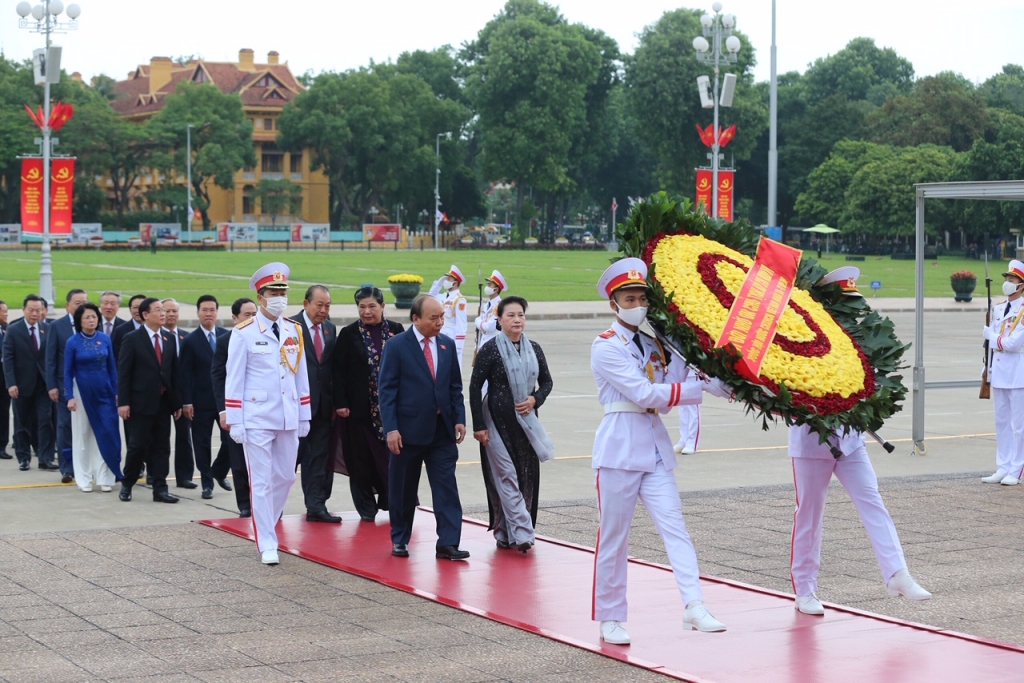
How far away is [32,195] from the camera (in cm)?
2955

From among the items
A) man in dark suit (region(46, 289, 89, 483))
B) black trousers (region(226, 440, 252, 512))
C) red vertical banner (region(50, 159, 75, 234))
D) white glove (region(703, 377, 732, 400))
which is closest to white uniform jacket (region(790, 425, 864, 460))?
white glove (region(703, 377, 732, 400))

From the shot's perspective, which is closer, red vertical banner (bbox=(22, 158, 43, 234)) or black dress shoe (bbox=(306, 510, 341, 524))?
black dress shoe (bbox=(306, 510, 341, 524))

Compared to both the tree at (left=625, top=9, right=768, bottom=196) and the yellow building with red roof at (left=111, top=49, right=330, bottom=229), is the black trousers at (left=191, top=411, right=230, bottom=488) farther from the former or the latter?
the yellow building with red roof at (left=111, top=49, right=330, bottom=229)

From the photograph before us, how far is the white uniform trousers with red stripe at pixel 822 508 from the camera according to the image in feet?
23.7

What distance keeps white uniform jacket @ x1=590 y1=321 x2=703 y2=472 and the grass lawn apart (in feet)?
93.9

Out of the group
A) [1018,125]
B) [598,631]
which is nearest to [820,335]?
[598,631]

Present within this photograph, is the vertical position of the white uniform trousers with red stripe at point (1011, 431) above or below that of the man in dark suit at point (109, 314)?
below

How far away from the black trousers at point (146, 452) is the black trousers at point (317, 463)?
159 centimetres

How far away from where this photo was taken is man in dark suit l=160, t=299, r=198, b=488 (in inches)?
→ 459

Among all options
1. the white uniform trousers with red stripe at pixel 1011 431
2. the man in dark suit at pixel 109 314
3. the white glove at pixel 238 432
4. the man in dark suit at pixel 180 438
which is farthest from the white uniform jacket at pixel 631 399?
the man in dark suit at pixel 109 314

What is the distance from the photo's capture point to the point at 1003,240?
831 inches

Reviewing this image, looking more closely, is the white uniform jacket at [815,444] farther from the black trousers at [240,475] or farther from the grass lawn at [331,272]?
the grass lawn at [331,272]

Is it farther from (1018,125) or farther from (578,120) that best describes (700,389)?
(578,120)

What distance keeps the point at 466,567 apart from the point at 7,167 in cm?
8708
